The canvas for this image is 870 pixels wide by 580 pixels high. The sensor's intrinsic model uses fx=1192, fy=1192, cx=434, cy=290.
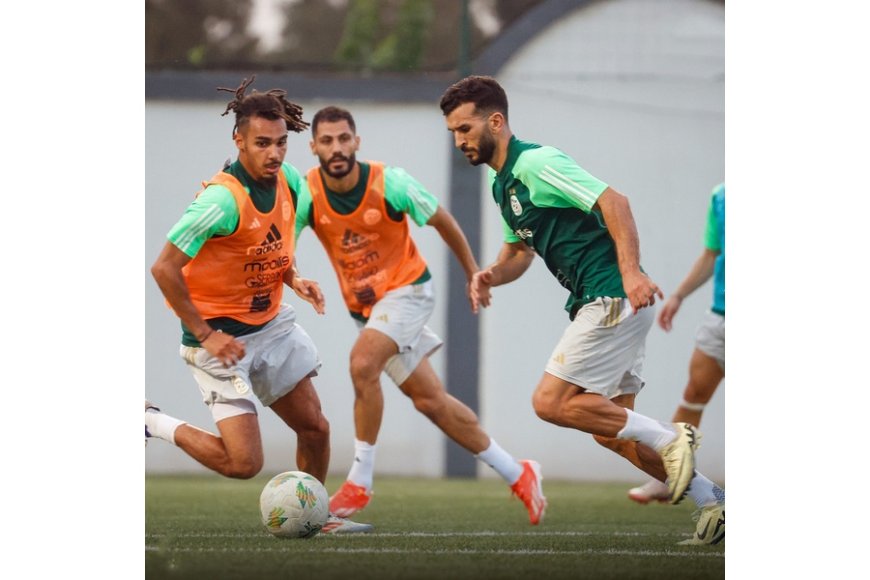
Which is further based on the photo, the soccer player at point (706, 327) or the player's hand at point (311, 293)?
Answer: the soccer player at point (706, 327)

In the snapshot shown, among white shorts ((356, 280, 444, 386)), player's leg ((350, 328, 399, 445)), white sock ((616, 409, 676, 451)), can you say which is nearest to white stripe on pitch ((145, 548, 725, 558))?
white sock ((616, 409, 676, 451))

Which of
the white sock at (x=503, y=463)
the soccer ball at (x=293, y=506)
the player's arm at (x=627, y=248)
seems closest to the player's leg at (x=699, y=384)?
the white sock at (x=503, y=463)

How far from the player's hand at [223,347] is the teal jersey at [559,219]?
1.19 m

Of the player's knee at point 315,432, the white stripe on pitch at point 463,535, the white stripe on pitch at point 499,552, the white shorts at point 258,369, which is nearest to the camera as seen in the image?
the white stripe on pitch at point 499,552

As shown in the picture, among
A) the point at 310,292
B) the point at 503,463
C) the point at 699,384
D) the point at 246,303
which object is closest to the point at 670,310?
the point at 699,384

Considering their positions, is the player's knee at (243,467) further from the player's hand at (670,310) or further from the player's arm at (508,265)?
the player's hand at (670,310)

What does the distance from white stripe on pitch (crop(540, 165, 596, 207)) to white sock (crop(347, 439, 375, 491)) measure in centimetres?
180

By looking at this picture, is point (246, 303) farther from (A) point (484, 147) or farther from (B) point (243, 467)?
(A) point (484, 147)

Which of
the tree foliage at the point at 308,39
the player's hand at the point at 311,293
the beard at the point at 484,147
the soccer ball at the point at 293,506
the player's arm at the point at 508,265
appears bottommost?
the soccer ball at the point at 293,506

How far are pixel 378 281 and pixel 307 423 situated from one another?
97 cm

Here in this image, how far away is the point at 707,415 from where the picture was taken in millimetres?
7805

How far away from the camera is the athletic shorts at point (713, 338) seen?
246 inches

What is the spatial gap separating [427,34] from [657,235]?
234cm
